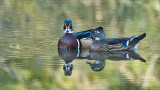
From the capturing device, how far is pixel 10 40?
13.5 meters

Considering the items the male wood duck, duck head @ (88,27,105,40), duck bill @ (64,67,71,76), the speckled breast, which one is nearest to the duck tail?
duck head @ (88,27,105,40)

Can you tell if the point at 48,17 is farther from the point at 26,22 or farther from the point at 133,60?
the point at 133,60

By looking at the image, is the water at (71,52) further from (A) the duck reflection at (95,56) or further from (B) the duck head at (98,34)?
(B) the duck head at (98,34)

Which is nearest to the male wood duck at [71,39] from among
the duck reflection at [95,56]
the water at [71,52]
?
the duck reflection at [95,56]

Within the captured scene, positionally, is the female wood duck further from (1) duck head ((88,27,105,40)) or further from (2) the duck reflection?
(1) duck head ((88,27,105,40))

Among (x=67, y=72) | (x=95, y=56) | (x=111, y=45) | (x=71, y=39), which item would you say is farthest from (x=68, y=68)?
(x=71, y=39)

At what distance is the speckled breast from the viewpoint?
42.3 feet

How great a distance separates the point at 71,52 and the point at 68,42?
37cm

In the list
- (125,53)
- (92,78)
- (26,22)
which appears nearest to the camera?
(92,78)

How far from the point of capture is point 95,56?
39.8 ft

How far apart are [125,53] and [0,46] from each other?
3.13 m

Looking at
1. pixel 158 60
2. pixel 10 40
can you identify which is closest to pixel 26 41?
pixel 10 40

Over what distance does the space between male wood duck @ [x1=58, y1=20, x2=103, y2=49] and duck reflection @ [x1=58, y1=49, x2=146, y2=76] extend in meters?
0.16

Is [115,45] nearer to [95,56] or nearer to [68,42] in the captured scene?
[95,56]
